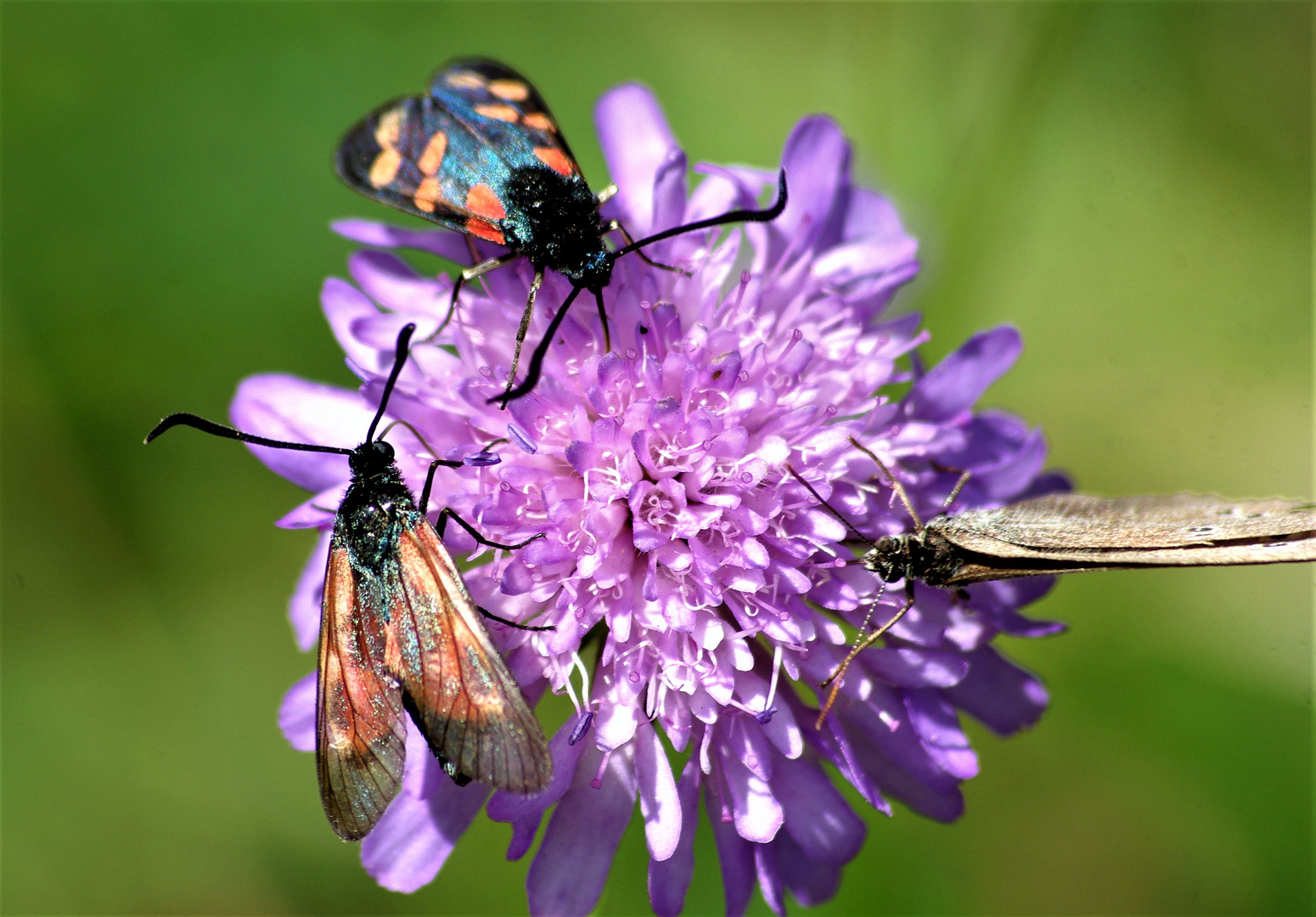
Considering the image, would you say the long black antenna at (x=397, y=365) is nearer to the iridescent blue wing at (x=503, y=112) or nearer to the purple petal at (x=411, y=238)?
the purple petal at (x=411, y=238)

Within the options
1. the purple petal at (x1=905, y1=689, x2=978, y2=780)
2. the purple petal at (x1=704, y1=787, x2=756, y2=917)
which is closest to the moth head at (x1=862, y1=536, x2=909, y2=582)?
the purple petal at (x1=905, y1=689, x2=978, y2=780)

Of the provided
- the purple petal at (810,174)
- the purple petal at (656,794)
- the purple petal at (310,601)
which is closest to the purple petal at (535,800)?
the purple petal at (656,794)

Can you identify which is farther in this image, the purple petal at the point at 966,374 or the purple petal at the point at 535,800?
the purple petal at the point at 966,374

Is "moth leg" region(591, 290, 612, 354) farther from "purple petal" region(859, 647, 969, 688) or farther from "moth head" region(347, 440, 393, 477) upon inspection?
"purple petal" region(859, 647, 969, 688)

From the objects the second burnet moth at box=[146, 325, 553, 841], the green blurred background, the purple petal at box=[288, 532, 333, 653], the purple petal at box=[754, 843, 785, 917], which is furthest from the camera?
the green blurred background

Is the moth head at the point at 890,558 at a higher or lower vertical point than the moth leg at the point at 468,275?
lower

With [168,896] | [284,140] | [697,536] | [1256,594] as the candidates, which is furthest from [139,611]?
[1256,594]

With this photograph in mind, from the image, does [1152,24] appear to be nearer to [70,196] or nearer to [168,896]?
[70,196]
